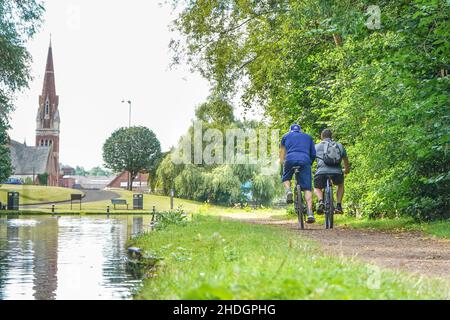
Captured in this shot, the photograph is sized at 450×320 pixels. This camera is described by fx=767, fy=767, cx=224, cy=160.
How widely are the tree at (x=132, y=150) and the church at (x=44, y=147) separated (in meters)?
18.0

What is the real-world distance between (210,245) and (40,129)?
138m

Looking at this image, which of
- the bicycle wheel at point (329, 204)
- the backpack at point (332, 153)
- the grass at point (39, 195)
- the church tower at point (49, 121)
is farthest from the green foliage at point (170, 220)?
the church tower at point (49, 121)

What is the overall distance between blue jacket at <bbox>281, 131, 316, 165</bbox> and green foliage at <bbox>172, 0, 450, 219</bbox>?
176 centimetres

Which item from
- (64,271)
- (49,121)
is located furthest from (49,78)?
(64,271)

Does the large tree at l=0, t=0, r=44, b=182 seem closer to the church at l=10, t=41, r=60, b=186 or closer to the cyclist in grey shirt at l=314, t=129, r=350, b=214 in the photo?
the cyclist in grey shirt at l=314, t=129, r=350, b=214

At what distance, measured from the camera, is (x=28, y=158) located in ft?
434

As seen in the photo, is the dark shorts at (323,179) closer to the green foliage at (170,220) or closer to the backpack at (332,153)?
the backpack at (332,153)

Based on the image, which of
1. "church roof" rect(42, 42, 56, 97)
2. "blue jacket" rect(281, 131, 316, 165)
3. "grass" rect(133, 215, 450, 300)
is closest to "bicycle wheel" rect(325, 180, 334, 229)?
"blue jacket" rect(281, 131, 316, 165)

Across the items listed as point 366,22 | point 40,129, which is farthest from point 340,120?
point 40,129

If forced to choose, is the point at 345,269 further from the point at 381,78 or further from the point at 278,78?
the point at 278,78

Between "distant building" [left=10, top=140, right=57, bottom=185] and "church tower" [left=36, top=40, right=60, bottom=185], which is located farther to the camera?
"church tower" [left=36, top=40, right=60, bottom=185]

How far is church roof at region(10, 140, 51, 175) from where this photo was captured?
130 metres

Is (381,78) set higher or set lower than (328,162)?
higher

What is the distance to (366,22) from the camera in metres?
12.9
